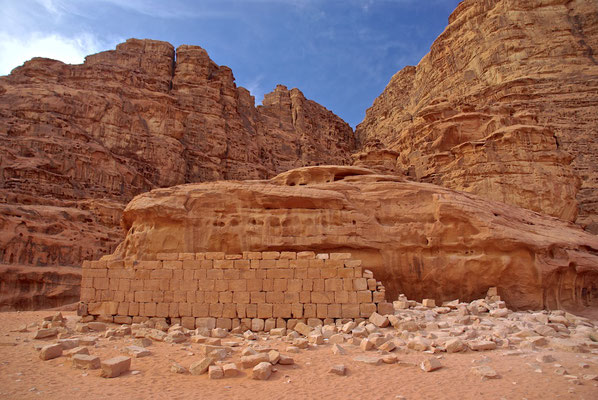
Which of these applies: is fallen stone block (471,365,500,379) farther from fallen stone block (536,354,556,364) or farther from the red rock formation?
the red rock formation

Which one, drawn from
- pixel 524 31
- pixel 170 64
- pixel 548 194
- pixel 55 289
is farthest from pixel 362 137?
pixel 55 289

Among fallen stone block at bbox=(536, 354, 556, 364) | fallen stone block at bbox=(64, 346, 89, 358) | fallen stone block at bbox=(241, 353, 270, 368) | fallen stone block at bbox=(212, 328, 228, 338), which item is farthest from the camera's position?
fallen stone block at bbox=(212, 328, 228, 338)

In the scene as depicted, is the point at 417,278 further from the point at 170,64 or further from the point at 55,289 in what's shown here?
the point at 170,64

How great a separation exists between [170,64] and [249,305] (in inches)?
1743

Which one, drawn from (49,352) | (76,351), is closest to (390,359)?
(76,351)

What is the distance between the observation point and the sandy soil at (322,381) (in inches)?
191

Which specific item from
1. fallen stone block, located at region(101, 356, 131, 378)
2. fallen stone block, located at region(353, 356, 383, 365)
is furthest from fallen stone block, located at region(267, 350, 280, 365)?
fallen stone block, located at region(101, 356, 131, 378)

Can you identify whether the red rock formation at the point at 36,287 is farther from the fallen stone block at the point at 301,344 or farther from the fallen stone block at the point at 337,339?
the fallen stone block at the point at 337,339

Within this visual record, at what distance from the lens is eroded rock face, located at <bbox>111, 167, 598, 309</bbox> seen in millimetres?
10023

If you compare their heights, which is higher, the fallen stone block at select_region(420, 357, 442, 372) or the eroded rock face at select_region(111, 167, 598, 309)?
the eroded rock face at select_region(111, 167, 598, 309)

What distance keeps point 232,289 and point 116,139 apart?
106ft

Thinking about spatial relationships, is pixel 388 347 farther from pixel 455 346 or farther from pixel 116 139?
pixel 116 139

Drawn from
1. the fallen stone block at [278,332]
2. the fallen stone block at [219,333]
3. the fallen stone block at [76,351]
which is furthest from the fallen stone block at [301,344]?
the fallen stone block at [76,351]

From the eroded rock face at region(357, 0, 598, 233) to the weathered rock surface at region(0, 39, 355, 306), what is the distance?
16567 mm
